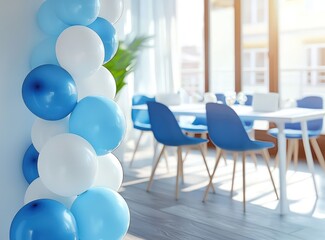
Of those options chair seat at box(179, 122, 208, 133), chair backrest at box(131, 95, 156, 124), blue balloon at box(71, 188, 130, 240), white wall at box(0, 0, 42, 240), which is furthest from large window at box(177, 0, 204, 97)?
blue balloon at box(71, 188, 130, 240)

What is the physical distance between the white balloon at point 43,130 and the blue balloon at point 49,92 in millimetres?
70

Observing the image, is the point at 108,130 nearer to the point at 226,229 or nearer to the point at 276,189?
the point at 226,229

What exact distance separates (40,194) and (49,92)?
1.52ft

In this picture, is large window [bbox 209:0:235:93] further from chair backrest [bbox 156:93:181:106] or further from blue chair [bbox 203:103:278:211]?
blue chair [bbox 203:103:278:211]

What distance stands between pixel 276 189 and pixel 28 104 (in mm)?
2356

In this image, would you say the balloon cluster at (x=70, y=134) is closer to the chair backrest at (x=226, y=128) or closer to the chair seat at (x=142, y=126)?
the chair backrest at (x=226, y=128)

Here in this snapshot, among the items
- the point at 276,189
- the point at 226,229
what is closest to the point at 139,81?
the point at 276,189

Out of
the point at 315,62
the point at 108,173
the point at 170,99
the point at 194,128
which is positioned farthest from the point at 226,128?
the point at 315,62

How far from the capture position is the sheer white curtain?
552 centimetres

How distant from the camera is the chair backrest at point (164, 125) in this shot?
356cm

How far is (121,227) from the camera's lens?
205 cm

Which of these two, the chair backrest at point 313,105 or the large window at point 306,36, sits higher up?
the large window at point 306,36

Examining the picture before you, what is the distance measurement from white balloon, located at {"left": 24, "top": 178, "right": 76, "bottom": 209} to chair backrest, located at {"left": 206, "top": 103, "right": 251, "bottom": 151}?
4.97 feet

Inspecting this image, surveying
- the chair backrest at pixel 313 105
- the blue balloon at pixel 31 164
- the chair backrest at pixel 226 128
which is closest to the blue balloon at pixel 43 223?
the blue balloon at pixel 31 164
